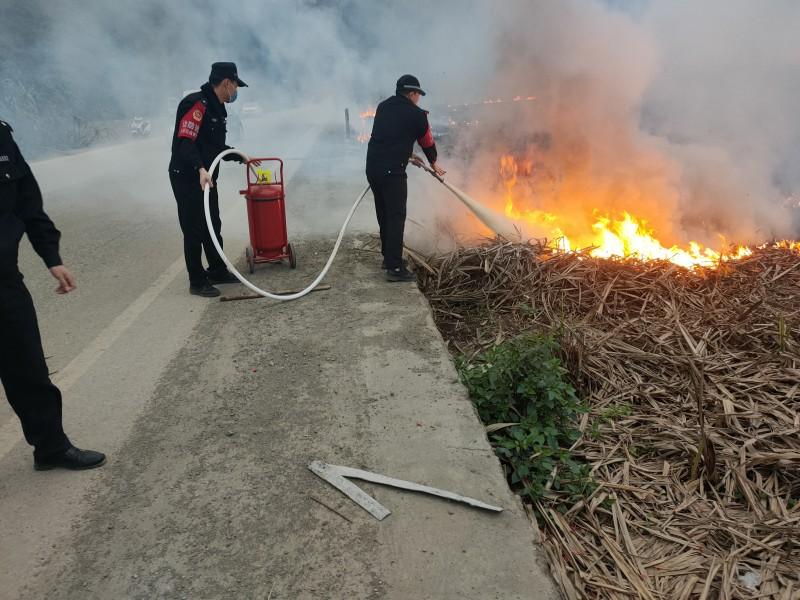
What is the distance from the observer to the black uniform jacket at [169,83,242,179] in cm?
458

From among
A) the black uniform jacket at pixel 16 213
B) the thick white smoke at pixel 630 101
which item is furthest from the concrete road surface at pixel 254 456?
the thick white smoke at pixel 630 101

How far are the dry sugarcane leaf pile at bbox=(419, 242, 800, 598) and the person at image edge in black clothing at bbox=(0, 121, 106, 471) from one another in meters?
2.23

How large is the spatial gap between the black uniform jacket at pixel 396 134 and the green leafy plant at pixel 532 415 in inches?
91.0

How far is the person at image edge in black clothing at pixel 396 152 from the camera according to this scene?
16.6 feet

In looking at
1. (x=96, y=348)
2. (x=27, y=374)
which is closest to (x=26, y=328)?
(x=27, y=374)

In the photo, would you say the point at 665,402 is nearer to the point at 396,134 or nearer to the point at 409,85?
the point at 396,134

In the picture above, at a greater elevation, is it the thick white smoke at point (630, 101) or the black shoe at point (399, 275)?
the thick white smoke at point (630, 101)

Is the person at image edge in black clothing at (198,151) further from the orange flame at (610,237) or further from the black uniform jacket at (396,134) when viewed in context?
the orange flame at (610,237)

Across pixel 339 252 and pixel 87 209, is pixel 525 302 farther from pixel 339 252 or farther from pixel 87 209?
pixel 87 209

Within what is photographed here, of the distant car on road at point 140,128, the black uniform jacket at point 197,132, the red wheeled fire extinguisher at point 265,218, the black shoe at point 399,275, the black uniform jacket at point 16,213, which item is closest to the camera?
the black uniform jacket at point 16,213

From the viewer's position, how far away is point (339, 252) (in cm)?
598

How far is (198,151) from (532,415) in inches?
134

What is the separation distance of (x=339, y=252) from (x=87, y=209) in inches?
204

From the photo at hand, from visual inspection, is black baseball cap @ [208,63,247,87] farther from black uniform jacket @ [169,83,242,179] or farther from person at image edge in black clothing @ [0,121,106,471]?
person at image edge in black clothing @ [0,121,106,471]
